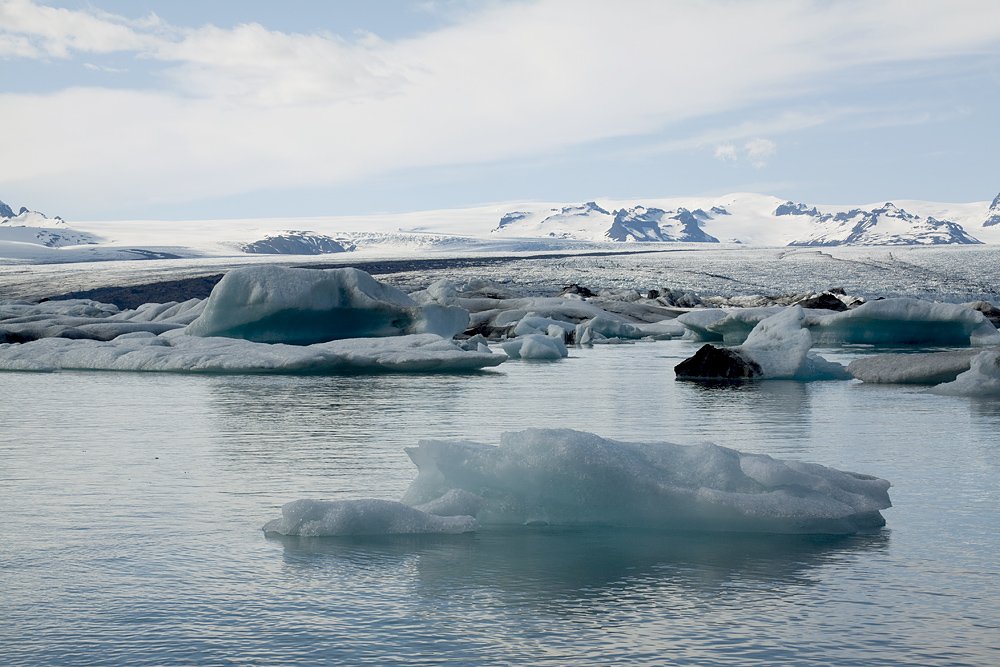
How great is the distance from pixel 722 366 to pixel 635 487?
6.63 metres

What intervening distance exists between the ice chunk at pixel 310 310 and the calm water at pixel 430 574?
706 centimetres

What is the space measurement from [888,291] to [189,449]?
34.8m

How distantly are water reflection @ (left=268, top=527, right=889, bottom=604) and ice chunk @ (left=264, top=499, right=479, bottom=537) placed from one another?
3cm

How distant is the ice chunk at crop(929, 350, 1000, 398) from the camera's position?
7.47 m

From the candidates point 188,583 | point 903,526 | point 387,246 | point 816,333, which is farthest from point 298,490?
point 387,246

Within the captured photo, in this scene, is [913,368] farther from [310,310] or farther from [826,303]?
[826,303]

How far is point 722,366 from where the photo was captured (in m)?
9.62

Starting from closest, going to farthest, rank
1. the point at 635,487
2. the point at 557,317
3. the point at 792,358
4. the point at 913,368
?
1. the point at 635,487
2. the point at 913,368
3. the point at 792,358
4. the point at 557,317

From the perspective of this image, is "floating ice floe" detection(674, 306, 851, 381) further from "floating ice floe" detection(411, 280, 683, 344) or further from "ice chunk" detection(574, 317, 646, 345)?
"ice chunk" detection(574, 317, 646, 345)

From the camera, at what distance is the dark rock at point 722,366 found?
9539mm

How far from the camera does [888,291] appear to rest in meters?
36.1

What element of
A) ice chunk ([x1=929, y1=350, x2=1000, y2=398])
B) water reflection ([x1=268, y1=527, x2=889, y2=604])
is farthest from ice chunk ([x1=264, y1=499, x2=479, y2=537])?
ice chunk ([x1=929, y1=350, x2=1000, y2=398])

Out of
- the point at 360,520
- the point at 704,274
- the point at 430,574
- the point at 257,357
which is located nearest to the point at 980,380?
the point at 360,520

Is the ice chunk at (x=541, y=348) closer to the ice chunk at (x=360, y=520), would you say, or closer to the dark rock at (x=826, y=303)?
the ice chunk at (x=360, y=520)
